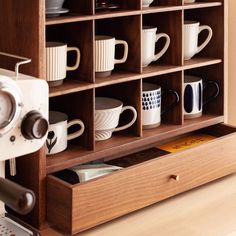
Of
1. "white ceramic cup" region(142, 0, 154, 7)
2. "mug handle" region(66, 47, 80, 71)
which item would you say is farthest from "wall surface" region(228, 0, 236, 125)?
"mug handle" region(66, 47, 80, 71)

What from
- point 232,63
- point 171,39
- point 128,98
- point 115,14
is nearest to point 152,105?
point 128,98

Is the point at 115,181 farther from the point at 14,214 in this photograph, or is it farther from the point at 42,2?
the point at 42,2

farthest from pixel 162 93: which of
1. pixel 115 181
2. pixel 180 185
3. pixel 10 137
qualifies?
pixel 10 137

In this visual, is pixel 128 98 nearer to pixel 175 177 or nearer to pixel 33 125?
pixel 175 177

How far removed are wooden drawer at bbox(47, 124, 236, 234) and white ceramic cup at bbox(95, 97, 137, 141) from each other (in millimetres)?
130

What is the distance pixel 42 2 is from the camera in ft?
4.03

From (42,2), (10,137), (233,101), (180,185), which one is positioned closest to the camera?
(10,137)

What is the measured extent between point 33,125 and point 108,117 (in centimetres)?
43

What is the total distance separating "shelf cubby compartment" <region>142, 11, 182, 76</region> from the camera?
61.7 inches

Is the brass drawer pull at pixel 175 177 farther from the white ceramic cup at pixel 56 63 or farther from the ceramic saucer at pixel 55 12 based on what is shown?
the ceramic saucer at pixel 55 12

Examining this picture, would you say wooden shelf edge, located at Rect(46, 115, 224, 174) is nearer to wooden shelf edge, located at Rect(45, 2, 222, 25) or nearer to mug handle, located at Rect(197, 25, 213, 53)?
mug handle, located at Rect(197, 25, 213, 53)

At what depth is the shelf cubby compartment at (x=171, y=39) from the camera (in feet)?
5.15

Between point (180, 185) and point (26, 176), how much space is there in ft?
1.26

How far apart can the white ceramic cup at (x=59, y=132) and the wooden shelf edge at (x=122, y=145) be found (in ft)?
0.07
